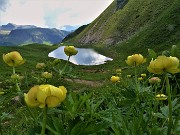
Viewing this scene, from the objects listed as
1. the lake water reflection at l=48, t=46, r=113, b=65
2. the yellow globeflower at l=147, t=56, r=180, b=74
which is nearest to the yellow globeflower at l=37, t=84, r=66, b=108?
the yellow globeflower at l=147, t=56, r=180, b=74

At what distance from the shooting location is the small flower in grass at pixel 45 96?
2.02 m

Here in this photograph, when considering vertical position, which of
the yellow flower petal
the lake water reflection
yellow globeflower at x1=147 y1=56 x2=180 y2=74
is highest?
yellow globeflower at x1=147 y1=56 x2=180 y2=74

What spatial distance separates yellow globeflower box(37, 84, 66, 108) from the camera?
79.4 inches

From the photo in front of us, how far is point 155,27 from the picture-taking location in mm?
73688

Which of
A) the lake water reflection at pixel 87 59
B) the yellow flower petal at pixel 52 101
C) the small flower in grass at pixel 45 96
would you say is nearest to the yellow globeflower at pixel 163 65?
the small flower in grass at pixel 45 96

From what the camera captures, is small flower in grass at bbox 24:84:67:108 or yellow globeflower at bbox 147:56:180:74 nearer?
small flower in grass at bbox 24:84:67:108

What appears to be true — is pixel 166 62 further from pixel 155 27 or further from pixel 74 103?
pixel 155 27

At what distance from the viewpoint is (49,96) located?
6.64 ft

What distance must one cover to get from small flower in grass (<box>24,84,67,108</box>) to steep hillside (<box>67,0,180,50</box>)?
59.1m

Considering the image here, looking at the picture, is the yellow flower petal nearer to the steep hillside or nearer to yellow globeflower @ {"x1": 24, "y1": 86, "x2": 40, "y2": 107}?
yellow globeflower @ {"x1": 24, "y1": 86, "x2": 40, "y2": 107}

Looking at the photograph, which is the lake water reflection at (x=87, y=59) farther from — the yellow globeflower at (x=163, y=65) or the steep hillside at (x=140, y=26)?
the yellow globeflower at (x=163, y=65)

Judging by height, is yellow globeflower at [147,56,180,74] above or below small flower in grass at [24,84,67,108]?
above

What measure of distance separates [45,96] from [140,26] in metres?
87.3

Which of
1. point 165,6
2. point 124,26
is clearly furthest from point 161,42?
point 124,26
